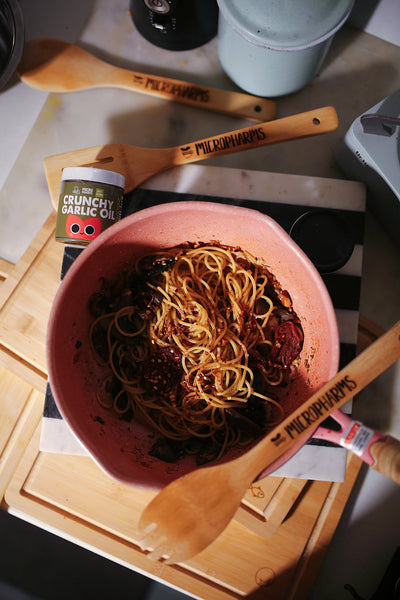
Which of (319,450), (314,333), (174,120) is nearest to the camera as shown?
(314,333)

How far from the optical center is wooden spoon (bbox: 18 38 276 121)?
3.62 feet

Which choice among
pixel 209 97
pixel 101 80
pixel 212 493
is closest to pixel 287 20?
pixel 209 97

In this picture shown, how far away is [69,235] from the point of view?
884 mm

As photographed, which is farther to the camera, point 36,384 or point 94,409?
point 36,384

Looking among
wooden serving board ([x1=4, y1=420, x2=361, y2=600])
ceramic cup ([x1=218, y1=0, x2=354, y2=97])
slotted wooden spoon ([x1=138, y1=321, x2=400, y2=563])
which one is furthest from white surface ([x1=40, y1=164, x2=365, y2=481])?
wooden serving board ([x1=4, y1=420, x2=361, y2=600])

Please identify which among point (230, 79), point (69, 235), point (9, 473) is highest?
point (230, 79)

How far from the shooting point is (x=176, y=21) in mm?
1062

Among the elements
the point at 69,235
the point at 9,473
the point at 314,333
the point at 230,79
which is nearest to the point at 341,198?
the point at 314,333

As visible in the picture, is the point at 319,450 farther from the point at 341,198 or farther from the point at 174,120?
the point at 174,120

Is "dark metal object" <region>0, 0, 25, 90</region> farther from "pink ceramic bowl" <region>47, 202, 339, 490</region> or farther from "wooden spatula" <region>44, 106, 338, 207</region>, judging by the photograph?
"pink ceramic bowl" <region>47, 202, 339, 490</region>

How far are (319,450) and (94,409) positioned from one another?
1.54 ft

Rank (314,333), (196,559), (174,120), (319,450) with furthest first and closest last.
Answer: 1. (174,120)
2. (196,559)
3. (319,450)
4. (314,333)

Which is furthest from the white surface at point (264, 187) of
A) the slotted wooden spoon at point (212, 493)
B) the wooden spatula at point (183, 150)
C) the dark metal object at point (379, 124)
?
the slotted wooden spoon at point (212, 493)

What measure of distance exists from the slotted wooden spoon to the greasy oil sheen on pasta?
0.17m
